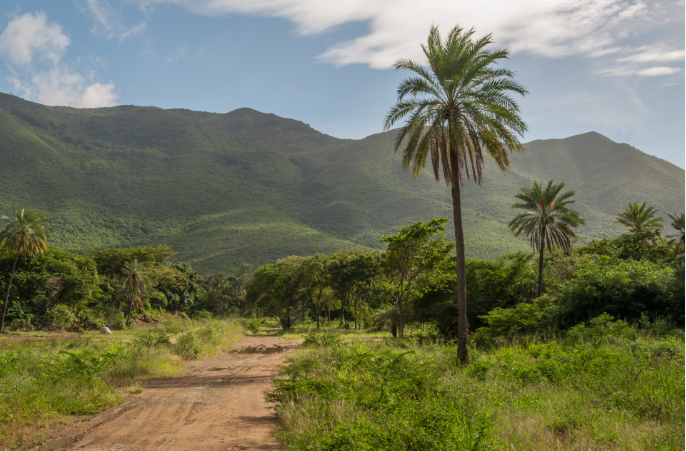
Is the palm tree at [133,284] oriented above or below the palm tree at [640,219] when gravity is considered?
below

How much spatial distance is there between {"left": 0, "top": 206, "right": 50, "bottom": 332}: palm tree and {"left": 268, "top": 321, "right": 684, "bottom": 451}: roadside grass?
1557 inches

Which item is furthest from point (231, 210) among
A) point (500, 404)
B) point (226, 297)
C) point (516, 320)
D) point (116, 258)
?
point (500, 404)

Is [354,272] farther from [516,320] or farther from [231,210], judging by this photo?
[231,210]

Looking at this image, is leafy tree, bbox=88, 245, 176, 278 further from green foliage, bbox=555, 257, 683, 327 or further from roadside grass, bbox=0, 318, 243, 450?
green foliage, bbox=555, 257, 683, 327

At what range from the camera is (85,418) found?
8719 millimetres

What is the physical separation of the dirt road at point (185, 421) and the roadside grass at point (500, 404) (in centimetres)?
80

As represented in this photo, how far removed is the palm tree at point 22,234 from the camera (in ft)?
122

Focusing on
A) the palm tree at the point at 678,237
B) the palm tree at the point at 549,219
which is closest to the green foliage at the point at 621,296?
the palm tree at the point at 549,219

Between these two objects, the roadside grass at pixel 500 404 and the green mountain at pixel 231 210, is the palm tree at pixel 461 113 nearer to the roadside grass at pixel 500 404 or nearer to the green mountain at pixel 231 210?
the roadside grass at pixel 500 404

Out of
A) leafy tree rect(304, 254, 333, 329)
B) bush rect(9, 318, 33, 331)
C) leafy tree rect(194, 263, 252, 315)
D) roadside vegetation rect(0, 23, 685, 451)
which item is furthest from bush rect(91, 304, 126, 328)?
Answer: leafy tree rect(194, 263, 252, 315)

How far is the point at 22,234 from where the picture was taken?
123 ft

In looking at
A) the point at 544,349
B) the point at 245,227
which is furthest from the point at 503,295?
the point at 245,227

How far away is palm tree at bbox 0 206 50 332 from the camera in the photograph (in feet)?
122

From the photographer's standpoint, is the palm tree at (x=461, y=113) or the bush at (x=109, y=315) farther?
the bush at (x=109, y=315)
